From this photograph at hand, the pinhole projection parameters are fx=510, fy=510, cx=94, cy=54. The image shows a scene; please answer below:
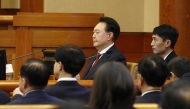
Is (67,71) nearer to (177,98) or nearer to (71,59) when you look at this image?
(71,59)

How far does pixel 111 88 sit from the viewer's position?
7.19 feet

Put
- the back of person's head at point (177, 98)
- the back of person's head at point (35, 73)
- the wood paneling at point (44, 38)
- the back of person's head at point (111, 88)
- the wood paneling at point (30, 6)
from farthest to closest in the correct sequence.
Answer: the wood paneling at point (30, 6) < the wood paneling at point (44, 38) < the back of person's head at point (35, 73) < the back of person's head at point (111, 88) < the back of person's head at point (177, 98)

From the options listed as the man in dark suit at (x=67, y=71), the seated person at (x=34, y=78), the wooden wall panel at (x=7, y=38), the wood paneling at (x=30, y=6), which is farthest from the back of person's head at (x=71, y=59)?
the wood paneling at (x=30, y=6)

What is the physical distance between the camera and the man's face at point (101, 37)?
5.60 m

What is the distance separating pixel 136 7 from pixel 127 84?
636 centimetres

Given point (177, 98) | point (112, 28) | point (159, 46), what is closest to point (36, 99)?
point (177, 98)

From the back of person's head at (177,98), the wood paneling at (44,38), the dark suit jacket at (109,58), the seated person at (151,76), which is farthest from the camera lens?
the wood paneling at (44,38)

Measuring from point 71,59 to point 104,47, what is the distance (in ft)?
5.83

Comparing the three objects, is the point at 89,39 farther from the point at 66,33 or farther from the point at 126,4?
the point at 126,4

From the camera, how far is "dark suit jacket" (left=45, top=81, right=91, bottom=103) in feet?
12.0

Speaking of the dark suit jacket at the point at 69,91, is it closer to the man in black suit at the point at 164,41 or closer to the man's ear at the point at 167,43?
the man in black suit at the point at 164,41

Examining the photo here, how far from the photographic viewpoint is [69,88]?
12.1ft

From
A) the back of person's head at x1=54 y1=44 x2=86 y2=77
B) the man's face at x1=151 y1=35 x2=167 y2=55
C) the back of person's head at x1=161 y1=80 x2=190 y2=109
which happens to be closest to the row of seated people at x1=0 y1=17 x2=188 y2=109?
the back of person's head at x1=54 y1=44 x2=86 y2=77

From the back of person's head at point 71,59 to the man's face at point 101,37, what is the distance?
173cm
